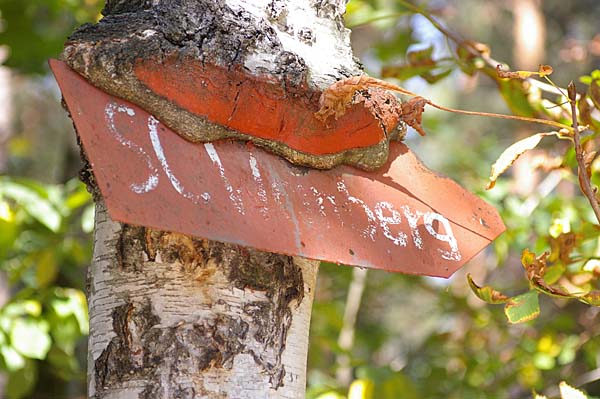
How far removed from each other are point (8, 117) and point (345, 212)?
3.10 metres

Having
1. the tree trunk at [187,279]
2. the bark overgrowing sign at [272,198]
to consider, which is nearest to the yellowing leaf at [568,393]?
the bark overgrowing sign at [272,198]

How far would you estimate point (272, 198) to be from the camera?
93cm

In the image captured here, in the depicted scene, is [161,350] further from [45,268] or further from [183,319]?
[45,268]

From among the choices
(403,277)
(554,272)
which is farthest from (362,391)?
(403,277)

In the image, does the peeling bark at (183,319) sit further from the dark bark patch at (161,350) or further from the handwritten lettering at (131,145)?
the handwritten lettering at (131,145)

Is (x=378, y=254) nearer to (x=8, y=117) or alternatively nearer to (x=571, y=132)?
(x=571, y=132)

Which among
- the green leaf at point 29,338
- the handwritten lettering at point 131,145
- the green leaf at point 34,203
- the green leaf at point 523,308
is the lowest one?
the green leaf at point 523,308

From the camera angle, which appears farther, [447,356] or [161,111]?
[447,356]

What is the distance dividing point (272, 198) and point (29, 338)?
1.46 meters

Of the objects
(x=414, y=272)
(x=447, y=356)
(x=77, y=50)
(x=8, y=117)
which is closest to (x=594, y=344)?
(x=447, y=356)

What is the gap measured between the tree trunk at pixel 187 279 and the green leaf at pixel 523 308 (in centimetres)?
33

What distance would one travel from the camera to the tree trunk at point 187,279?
892 mm

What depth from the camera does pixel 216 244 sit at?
3.07 ft

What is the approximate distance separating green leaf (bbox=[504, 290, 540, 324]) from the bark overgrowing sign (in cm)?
11
